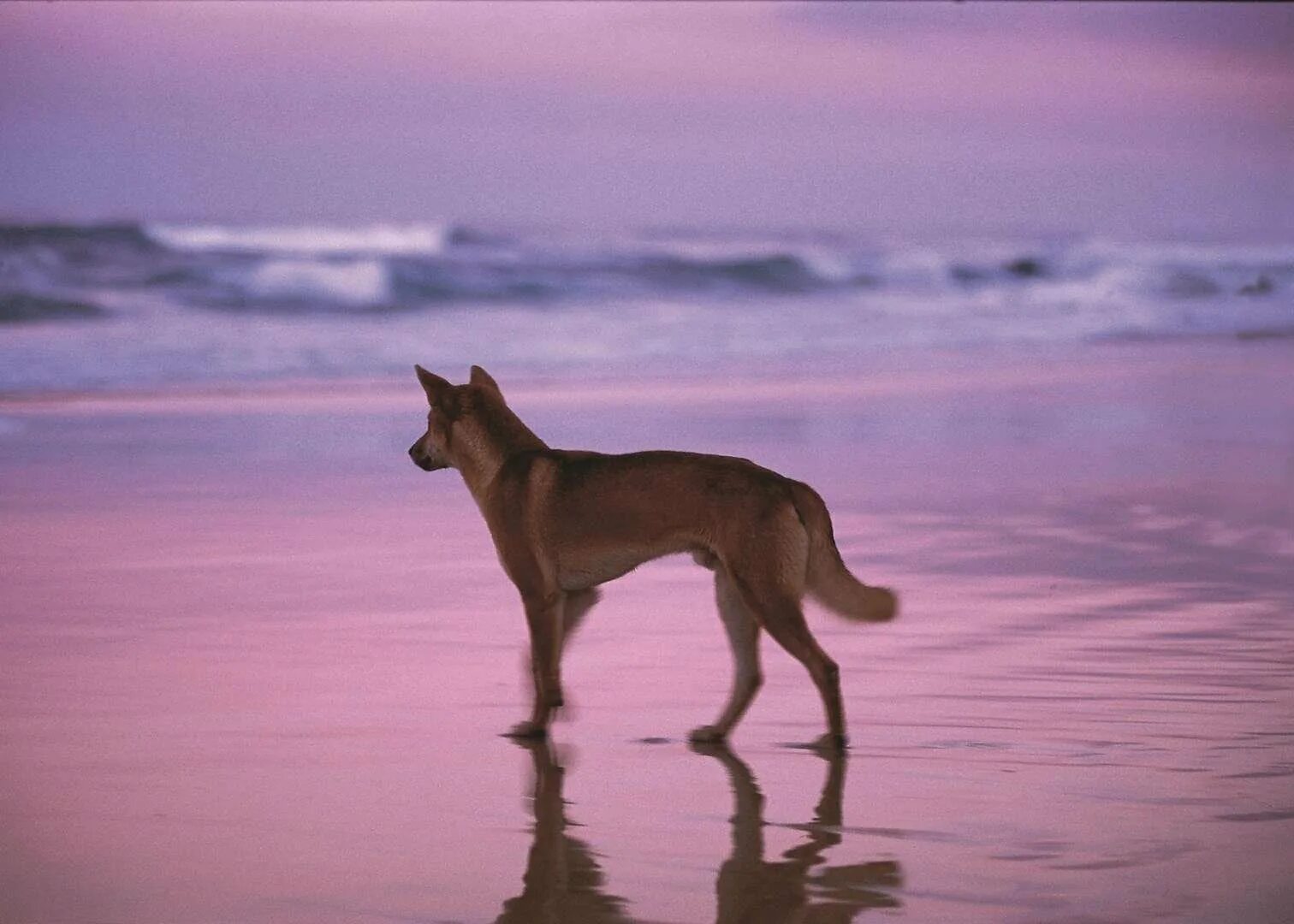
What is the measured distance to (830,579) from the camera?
599 centimetres

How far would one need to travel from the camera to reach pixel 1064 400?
56.7 ft

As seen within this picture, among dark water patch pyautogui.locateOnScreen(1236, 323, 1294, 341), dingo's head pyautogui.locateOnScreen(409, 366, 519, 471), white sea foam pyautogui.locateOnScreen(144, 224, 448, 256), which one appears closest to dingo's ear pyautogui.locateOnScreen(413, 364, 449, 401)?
dingo's head pyautogui.locateOnScreen(409, 366, 519, 471)

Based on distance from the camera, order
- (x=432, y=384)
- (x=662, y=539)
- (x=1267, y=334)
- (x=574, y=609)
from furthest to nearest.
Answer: (x=1267, y=334), (x=432, y=384), (x=574, y=609), (x=662, y=539)

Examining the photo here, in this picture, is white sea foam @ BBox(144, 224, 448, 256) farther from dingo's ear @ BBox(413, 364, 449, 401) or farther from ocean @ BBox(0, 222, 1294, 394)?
dingo's ear @ BBox(413, 364, 449, 401)

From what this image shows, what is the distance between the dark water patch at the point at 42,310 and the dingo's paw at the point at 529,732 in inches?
768

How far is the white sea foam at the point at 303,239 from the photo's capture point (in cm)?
3291

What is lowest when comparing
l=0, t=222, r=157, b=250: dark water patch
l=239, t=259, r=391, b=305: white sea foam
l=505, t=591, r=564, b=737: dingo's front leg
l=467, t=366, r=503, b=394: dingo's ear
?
l=505, t=591, r=564, b=737: dingo's front leg

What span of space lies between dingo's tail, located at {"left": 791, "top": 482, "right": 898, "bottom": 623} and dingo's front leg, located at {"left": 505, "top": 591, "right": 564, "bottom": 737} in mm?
781

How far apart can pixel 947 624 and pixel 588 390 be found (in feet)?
34.5

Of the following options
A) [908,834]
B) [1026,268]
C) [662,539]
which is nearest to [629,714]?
[662,539]

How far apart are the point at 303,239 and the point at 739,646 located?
2871cm

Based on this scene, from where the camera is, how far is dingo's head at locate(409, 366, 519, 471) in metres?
6.38

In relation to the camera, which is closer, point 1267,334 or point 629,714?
point 629,714

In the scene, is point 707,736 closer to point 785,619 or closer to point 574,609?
point 785,619
